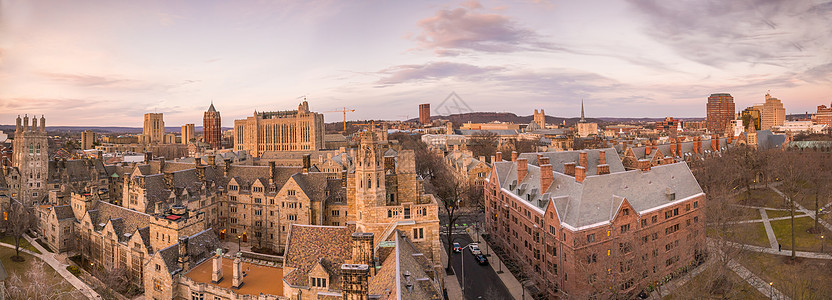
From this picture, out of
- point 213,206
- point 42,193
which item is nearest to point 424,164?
point 213,206

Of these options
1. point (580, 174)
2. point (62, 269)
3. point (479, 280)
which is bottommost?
point (479, 280)

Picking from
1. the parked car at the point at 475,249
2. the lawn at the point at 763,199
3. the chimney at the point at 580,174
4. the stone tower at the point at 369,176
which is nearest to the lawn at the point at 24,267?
the stone tower at the point at 369,176

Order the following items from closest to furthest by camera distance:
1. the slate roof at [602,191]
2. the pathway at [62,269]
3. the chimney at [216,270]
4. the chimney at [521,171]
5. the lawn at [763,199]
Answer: the chimney at [216,270], the slate roof at [602,191], the pathway at [62,269], the chimney at [521,171], the lawn at [763,199]

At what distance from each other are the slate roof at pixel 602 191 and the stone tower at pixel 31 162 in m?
84.4

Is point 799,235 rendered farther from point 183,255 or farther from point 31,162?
point 31,162

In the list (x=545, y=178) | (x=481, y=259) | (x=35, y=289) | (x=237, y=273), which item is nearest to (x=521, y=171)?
(x=545, y=178)

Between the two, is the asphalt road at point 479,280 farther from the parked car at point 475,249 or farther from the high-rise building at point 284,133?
the high-rise building at point 284,133

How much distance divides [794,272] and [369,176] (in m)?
44.2

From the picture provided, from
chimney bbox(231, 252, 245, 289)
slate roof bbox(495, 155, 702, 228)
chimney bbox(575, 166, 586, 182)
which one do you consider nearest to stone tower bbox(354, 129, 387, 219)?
chimney bbox(231, 252, 245, 289)

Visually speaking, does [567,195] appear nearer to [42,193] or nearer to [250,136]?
[42,193]

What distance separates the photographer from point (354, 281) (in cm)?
2358

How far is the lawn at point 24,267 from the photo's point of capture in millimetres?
51750

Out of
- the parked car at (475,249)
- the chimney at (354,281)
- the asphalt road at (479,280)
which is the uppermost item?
the chimney at (354,281)

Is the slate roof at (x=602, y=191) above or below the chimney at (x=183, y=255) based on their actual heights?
above
